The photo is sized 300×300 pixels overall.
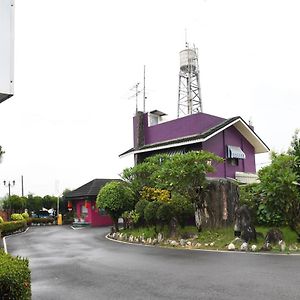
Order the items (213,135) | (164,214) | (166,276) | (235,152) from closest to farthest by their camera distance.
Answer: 1. (166,276)
2. (164,214)
3. (213,135)
4. (235,152)

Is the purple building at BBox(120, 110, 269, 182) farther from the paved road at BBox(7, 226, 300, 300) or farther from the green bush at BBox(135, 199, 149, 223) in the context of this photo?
the paved road at BBox(7, 226, 300, 300)

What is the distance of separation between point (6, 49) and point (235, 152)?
24.9 m

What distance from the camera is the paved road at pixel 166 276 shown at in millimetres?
7746

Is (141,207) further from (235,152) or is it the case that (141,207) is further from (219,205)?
(235,152)

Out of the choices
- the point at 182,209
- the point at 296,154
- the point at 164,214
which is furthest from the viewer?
the point at 182,209

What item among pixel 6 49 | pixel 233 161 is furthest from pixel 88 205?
pixel 6 49

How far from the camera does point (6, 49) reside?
3.16m

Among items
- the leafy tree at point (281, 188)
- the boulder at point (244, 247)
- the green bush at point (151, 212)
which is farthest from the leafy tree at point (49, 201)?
the boulder at point (244, 247)

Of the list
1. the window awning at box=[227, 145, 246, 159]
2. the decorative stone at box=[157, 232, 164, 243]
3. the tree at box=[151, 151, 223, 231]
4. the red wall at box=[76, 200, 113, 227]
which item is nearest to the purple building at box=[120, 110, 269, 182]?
the window awning at box=[227, 145, 246, 159]

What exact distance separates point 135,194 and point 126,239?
3905 millimetres

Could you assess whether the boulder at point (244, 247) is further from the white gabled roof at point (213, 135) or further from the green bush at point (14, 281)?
the green bush at point (14, 281)

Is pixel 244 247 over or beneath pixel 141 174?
beneath

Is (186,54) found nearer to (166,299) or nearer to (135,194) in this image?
(135,194)

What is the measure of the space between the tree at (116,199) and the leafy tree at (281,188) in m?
9.48
